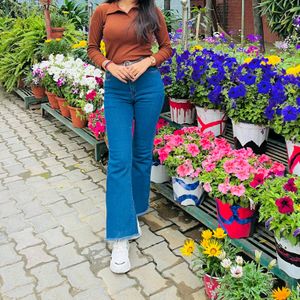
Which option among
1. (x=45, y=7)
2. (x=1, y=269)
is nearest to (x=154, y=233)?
(x=1, y=269)

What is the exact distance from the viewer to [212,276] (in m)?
2.40

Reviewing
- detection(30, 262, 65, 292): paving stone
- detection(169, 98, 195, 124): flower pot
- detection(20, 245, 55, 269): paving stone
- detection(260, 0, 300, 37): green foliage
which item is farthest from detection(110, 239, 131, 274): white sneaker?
detection(260, 0, 300, 37): green foliage

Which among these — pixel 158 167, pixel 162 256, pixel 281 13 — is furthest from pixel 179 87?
pixel 281 13

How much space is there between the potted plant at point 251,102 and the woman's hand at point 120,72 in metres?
0.87

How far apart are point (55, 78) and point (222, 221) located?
339 cm

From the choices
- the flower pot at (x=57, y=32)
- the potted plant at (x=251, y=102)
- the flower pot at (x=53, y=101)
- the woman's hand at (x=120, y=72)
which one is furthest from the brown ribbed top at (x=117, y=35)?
the flower pot at (x=57, y=32)

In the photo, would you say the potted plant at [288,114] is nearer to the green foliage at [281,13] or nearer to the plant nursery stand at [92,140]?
the plant nursery stand at [92,140]

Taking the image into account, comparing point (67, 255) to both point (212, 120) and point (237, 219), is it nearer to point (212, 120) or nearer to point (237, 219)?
point (237, 219)

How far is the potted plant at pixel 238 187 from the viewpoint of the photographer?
2.66m

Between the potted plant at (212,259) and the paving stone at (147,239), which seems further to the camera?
the paving stone at (147,239)

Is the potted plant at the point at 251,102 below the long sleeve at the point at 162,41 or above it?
below

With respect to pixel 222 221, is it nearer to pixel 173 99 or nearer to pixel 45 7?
pixel 173 99

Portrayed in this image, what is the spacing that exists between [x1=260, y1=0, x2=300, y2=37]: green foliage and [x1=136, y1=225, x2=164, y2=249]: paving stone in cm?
487

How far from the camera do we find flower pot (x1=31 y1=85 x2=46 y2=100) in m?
6.50
